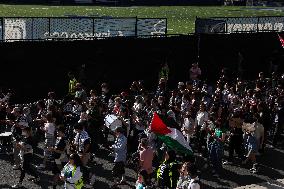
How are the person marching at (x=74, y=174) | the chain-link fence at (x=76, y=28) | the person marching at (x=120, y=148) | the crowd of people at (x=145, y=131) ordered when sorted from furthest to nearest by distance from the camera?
1. the chain-link fence at (x=76, y=28)
2. the person marching at (x=120, y=148)
3. the crowd of people at (x=145, y=131)
4. the person marching at (x=74, y=174)

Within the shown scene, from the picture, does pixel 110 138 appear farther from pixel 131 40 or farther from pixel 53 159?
pixel 131 40

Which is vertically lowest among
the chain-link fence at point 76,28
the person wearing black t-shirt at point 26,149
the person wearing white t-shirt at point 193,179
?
the person wearing black t-shirt at point 26,149

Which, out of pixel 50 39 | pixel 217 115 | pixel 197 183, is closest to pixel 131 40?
pixel 50 39

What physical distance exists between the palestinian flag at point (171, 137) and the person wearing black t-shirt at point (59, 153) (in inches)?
88.0

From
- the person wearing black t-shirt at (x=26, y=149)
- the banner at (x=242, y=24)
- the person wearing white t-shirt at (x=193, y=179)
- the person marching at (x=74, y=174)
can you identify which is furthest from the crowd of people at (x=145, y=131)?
the banner at (x=242, y=24)

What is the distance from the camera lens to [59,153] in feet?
45.2

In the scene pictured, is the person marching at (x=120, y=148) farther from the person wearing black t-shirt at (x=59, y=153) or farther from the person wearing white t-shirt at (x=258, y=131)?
the person wearing white t-shirt at (x=258, y=131)

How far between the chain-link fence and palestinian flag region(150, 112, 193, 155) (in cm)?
1111

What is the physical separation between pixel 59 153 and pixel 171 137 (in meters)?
2.78

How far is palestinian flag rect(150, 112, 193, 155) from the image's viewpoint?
13.2m

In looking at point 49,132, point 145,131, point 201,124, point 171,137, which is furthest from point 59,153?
point 201,124

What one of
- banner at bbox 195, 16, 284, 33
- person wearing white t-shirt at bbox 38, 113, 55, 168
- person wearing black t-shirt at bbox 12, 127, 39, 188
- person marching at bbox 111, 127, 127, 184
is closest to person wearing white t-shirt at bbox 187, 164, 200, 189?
person marching at bbox 111, 127, 127, 184

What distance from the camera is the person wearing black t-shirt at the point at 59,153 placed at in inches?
540

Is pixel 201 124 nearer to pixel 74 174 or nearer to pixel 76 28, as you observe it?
pixel 74 174
